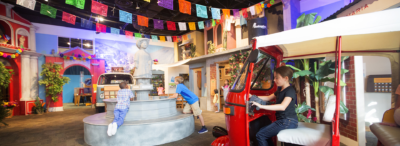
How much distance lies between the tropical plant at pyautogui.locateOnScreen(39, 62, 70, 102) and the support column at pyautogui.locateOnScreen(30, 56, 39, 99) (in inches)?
14.7

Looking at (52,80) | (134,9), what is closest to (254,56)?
(134,9)

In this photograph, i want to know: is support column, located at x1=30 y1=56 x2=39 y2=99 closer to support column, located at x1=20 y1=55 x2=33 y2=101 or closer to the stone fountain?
support column, located at x1=20 y1=55 x2=33 y2=101

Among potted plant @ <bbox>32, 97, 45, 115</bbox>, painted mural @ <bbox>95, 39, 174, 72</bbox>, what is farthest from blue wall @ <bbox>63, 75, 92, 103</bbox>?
potted plant @ <bbox>32, 97, 45, 115</bbox>

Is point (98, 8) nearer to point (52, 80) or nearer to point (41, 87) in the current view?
point (52, 80)

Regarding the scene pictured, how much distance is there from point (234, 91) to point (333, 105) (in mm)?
1228

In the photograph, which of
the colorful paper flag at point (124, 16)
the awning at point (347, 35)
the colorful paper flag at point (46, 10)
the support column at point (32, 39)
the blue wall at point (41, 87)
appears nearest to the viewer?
the awning at point (347, 35)

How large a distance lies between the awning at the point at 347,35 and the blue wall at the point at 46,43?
13.8 metres

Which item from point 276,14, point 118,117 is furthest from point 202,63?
point 118,117

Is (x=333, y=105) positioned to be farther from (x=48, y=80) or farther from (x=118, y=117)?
(x=48, y=80)

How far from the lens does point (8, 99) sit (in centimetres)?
948

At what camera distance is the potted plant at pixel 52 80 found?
10340mm

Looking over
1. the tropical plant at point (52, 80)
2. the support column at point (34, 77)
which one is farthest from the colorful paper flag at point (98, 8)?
the support column at point (34, 77)

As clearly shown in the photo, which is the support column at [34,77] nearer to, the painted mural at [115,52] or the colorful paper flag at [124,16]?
the painted mural at [115,52]

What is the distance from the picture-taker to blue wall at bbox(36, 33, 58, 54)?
36.9 feet
